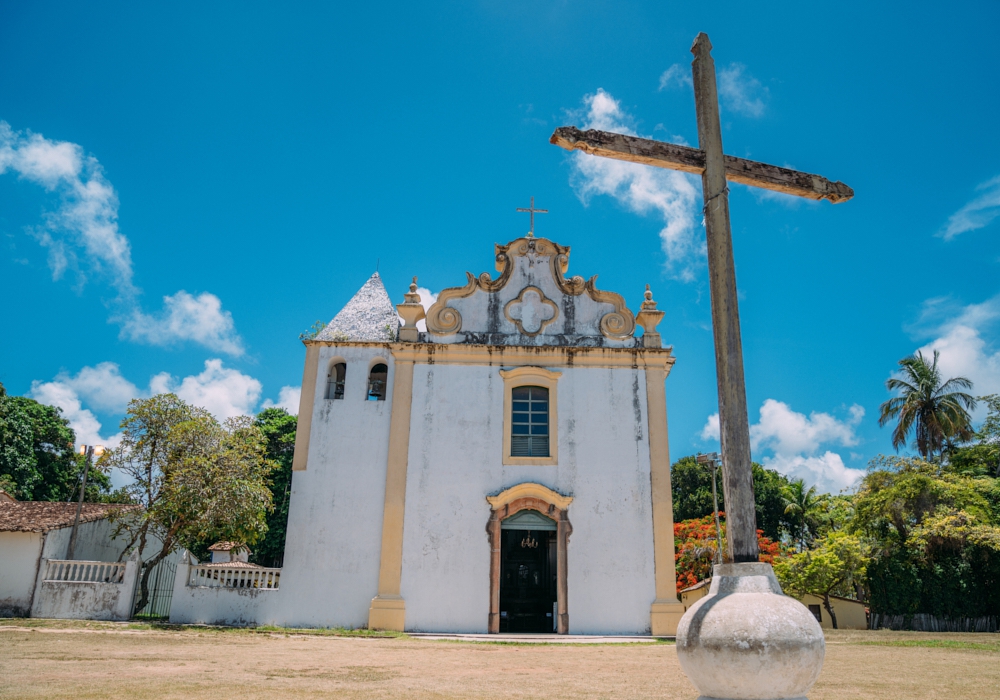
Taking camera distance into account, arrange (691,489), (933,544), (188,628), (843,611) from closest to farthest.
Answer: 1. (188,628)
2. (933,544)
3. (843,611)
4. (691,489)

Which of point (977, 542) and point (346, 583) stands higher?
point (977, 542)

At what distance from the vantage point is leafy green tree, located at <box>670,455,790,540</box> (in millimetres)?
36375

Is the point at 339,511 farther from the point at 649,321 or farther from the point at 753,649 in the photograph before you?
the point at 753,649

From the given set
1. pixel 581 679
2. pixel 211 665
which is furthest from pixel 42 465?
pixel 581 679

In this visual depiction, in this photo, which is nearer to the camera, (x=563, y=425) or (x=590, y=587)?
(x=590, y=587)

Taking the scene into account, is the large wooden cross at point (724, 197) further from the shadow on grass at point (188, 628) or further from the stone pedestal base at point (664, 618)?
the stone pedestal base at point (664, 618)

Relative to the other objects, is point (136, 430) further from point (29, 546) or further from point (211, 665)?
point (211, 665)

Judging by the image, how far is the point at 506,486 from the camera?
15492mm

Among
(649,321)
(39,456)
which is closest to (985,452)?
(649,321)

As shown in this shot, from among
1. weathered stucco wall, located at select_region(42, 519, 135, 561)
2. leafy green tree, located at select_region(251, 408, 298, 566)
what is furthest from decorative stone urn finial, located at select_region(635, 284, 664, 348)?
leafy green tree, located at select_region(251, 408, 298, 566)

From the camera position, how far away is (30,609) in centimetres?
1505

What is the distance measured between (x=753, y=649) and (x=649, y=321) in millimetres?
12945

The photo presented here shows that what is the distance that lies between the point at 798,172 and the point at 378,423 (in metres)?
11.6

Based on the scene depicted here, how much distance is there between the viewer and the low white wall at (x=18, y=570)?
15250mm
